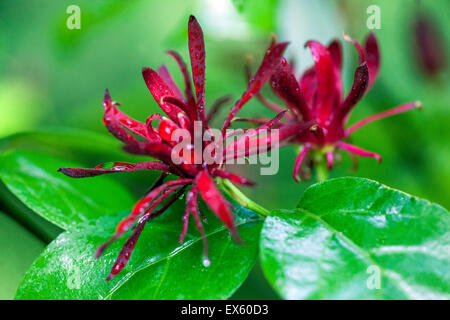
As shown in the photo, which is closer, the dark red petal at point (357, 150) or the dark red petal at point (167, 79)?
the dark red petal at point (167, 79)

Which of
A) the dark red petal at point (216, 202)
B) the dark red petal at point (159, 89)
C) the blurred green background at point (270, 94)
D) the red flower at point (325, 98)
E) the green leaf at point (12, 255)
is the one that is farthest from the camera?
→ the blurred green background at point (270, 94)

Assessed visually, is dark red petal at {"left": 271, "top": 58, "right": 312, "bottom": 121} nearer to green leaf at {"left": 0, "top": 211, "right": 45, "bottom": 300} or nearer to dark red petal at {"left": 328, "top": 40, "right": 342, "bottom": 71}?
dark red petal at {"left": 328, "top": 40, "right": 342, "bottom": 71}

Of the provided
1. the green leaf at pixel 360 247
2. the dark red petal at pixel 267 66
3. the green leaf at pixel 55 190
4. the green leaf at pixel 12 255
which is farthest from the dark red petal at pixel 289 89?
the green leaf at pixel 12 255

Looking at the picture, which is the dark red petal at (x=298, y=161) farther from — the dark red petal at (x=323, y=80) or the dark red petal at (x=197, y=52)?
the dark red petal at (x=197, y=52)

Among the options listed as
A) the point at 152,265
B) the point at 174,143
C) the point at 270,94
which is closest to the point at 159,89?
the point at 174,143

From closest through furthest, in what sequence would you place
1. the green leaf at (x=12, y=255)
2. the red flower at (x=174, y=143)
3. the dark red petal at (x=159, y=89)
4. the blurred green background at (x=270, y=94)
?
the red flower at (x=174, y=143), the dark red petal at (x=159, y=89), the green leaf at (x=12, y=255), the blurred green background at (x=270, y=94)
